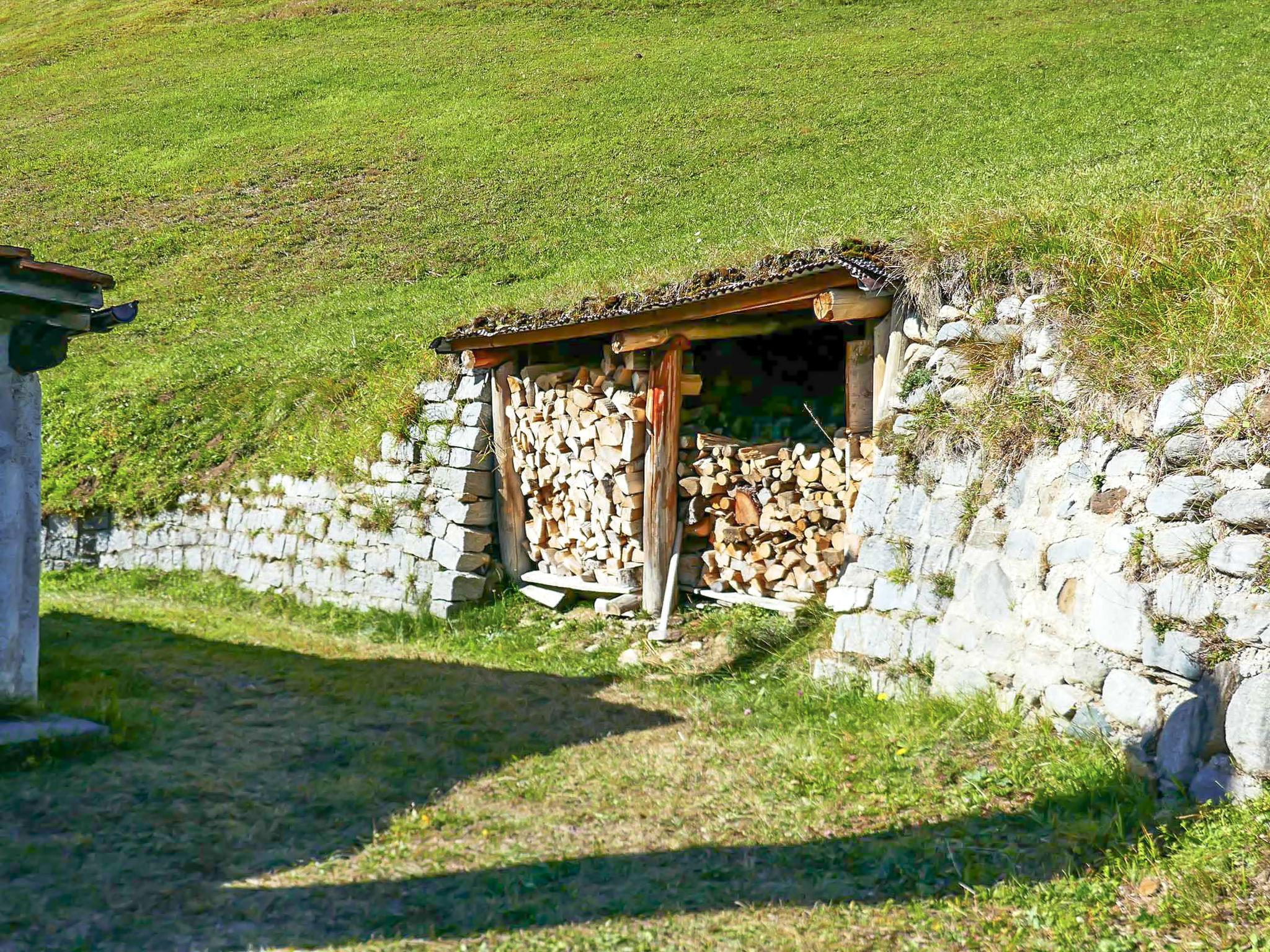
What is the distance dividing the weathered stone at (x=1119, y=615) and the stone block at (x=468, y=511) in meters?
6.02

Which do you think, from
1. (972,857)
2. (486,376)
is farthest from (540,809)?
(486,376)

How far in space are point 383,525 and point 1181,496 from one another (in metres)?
7.37

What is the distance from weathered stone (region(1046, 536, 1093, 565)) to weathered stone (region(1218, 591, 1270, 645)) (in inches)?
31.2

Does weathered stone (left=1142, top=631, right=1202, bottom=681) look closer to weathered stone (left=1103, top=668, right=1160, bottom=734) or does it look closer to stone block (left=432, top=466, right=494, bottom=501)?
weathered stone (left=1103, top=668, right=1160, bottom=734)

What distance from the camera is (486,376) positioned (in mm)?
9828

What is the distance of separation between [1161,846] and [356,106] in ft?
101

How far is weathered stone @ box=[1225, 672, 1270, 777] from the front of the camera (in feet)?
13.1

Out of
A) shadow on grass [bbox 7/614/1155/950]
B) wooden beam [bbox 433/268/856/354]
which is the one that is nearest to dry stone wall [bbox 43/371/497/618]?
wooden beam [bbox 433/268/856/354]

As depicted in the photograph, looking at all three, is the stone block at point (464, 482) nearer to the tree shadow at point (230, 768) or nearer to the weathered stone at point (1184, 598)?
the tree shadow at point (230, 768)

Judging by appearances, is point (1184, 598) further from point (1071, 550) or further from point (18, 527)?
point (18, 527)

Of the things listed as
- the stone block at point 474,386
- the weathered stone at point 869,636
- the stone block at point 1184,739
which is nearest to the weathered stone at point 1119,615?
the stone block at point 1184,739

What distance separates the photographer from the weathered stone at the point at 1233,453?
4.53 m

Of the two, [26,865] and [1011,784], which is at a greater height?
[1011,784]

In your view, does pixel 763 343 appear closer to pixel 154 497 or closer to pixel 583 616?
pixel 583 616
